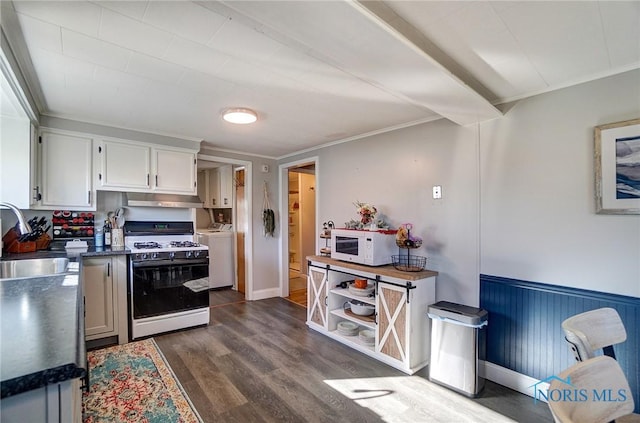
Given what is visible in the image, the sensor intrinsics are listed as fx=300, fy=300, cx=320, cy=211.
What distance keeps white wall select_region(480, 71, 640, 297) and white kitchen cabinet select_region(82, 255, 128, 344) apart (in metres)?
3.38

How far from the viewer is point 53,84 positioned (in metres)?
2.22

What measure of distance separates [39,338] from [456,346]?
7.76 feet

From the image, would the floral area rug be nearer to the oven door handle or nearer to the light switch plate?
the oven door handle

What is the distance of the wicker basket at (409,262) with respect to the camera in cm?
275

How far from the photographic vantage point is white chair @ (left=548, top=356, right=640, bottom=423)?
771mm

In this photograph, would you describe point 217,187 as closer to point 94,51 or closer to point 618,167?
point 94,51

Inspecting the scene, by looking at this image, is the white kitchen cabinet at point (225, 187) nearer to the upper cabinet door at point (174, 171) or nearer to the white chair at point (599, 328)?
the upper cabinet door at point (174, 171)

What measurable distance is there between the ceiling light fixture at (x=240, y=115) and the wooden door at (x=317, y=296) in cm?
175

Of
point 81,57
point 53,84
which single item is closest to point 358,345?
point 81,57

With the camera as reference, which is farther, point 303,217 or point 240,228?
point 303,217

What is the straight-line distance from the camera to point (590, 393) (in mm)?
874

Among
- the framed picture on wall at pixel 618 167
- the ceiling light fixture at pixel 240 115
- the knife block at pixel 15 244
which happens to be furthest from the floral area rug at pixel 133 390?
the framed picture on wall at pixel 618 167

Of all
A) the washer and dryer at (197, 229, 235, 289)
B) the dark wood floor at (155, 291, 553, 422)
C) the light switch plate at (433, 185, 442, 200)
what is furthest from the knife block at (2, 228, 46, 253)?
the light switch plate at (433, 185, 442, 200)

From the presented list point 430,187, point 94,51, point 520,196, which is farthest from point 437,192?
point 94,51
